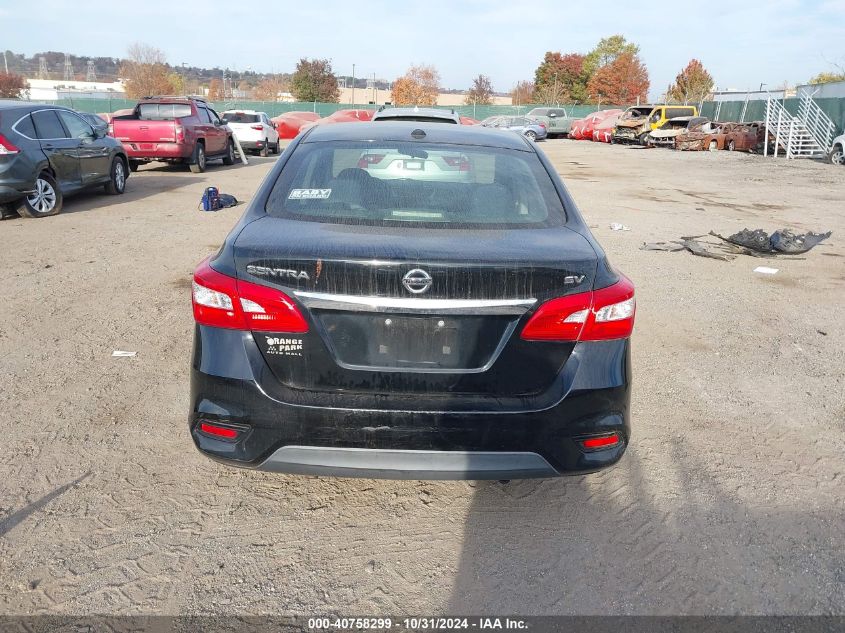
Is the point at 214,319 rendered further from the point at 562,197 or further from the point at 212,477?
the point at 562,197

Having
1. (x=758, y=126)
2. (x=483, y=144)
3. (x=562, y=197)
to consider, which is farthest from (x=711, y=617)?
(x=758, y=126)

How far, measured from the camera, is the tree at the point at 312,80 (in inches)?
2943

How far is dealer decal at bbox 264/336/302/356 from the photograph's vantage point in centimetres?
268

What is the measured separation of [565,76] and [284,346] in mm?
88275

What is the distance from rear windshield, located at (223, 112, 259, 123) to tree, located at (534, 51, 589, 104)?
63.3 metres

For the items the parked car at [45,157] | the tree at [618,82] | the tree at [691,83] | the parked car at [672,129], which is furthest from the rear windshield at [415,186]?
the tree at [618,82]

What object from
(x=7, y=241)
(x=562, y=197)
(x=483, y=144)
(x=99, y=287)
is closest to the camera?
(x=562, y=197)

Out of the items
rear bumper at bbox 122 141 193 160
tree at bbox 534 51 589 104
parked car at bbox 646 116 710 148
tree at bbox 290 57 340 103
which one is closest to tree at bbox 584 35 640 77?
tree at bbox 534 51 589 104

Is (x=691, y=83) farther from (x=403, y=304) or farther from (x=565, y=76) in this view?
(x=403, y=304)

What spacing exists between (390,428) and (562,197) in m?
1.50

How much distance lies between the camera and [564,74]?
8438 cm

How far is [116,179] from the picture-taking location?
13.7 m

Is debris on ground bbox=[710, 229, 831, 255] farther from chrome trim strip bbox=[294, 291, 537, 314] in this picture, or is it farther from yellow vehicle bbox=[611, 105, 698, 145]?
yellow vehicle bbox=[611, 105, 698, 145]

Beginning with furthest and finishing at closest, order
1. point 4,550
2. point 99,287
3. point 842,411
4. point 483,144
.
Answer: point 99,287, point 842,411, point 483,144, point 4,550
